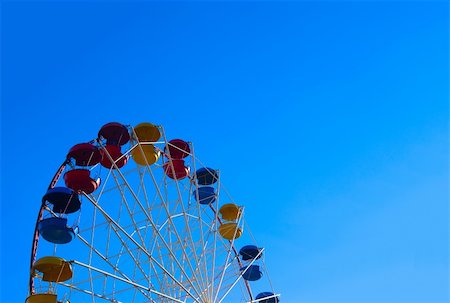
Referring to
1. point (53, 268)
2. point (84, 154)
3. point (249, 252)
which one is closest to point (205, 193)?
point (249, 252)

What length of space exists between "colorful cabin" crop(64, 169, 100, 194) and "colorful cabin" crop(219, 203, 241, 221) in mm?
5848

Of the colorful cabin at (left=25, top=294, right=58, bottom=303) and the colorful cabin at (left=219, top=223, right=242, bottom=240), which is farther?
the colorful cabin at (left=219, top=223, right=242, bottom=240)

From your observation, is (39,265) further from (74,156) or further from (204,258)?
(204,258)

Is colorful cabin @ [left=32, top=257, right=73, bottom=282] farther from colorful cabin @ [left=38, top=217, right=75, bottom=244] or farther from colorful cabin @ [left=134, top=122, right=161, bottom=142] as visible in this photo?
colorful cabin @ [left=134, top=122, right=161, bottom=142]

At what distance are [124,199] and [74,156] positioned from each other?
1937mm

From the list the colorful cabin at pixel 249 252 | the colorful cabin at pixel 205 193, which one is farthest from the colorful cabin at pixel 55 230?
the colorful cabin at pixel 249 252

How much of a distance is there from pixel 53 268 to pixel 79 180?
2354mm

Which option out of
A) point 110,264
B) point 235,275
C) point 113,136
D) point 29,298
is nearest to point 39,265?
point 29,298

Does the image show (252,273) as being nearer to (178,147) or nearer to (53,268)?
(178,147)

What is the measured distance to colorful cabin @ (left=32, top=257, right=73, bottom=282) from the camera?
14.3m

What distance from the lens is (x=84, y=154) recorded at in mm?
15633

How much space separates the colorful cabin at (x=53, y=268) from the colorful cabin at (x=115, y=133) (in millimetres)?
3916

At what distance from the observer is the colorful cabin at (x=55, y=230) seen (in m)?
14.6

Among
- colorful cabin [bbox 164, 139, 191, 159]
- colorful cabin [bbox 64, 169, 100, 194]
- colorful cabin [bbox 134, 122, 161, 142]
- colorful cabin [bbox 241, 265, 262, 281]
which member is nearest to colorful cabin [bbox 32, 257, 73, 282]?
colorful cabin [bbox 64, 169, 100, 194]
